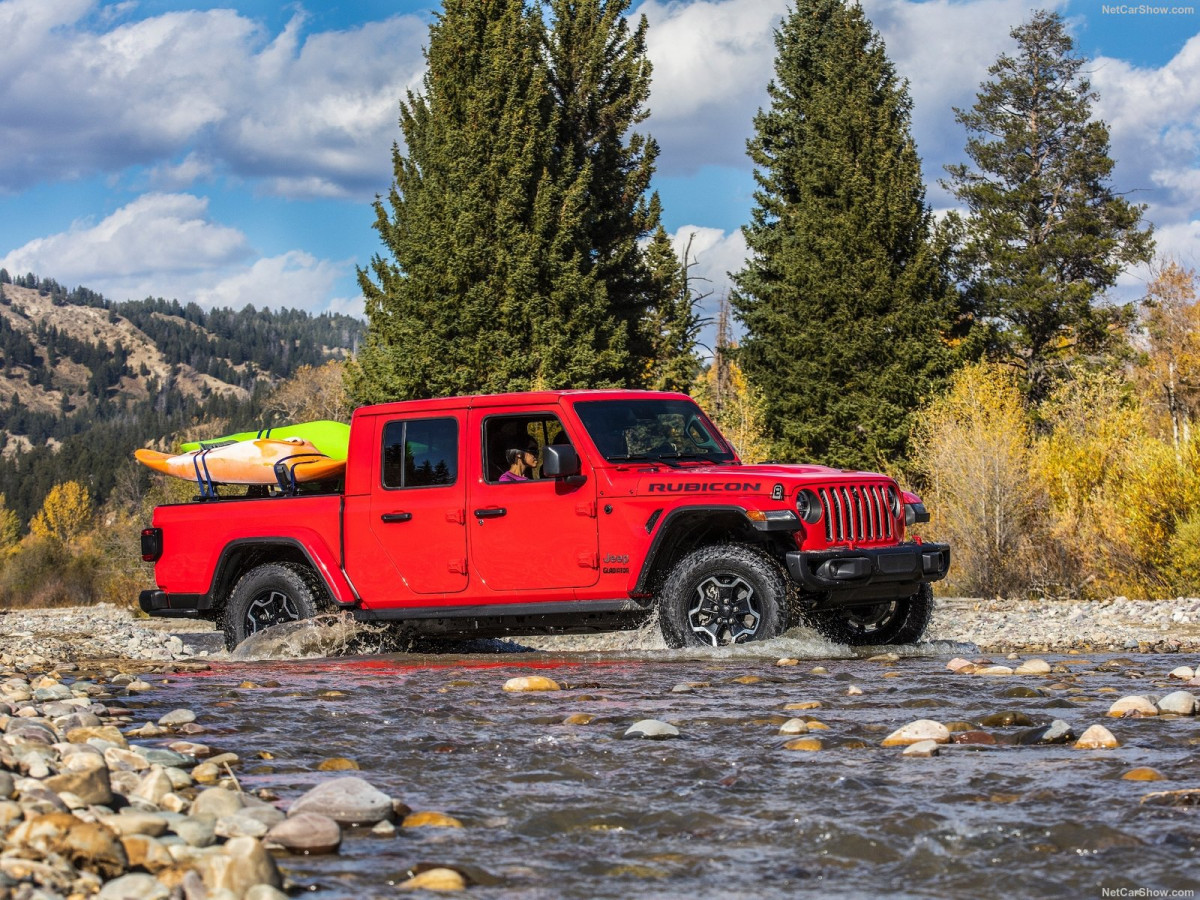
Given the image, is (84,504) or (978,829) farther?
(84,504)

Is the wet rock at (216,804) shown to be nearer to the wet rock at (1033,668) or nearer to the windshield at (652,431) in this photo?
the wet rock at (1033,668)

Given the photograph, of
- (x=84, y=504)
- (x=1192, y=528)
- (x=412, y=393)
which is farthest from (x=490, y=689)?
(x=84, y=504)

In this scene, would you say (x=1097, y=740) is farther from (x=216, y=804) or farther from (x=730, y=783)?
(x=216, y=804)

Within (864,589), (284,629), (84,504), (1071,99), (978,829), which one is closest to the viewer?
(978,829)

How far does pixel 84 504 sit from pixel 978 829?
119 m

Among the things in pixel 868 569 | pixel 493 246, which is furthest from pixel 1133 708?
pixel 493 246

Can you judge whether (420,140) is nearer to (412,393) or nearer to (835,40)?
(412,393)

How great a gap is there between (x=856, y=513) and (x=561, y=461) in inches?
77.5

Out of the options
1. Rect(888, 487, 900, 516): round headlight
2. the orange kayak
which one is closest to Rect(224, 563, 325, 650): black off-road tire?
the orange kayak

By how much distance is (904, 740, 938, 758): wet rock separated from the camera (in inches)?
187

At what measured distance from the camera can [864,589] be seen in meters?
8.40

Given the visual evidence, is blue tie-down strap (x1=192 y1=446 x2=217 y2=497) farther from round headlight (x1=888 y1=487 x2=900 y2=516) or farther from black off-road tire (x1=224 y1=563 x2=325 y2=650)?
round headlight (x1=888 y1=487 x2=900 y2=516)

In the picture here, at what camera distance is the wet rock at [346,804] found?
392cm

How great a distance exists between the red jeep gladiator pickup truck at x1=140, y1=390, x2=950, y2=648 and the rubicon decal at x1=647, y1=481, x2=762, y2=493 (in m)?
0.01
